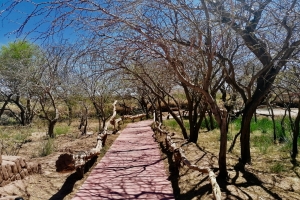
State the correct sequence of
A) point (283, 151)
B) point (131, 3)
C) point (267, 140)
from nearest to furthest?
point (131, 3) → point (283, 151) → point (267, 140)

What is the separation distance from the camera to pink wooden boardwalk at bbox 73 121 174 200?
207 inches

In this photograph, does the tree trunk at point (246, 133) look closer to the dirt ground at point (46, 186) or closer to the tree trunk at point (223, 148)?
the tree trunk at point (223, 148)

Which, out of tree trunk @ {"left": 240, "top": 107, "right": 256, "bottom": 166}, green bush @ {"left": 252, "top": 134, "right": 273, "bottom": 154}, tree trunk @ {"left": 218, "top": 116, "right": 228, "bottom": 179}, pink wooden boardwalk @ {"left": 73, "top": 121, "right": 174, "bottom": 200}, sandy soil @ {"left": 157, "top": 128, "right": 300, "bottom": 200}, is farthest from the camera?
green bush @ {"left": 252, "top": 134, "right": 273, "bottom": 154}

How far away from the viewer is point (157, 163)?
25.6ft

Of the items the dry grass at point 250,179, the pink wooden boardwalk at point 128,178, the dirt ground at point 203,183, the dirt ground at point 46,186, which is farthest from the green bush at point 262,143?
the dirt ground at point 46,186

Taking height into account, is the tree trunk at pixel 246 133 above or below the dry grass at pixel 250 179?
above

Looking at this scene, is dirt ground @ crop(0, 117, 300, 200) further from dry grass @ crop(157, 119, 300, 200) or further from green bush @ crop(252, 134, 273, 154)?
green bush @ crop(252, 134, 273, 154)

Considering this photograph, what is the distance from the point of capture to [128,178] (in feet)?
21.0

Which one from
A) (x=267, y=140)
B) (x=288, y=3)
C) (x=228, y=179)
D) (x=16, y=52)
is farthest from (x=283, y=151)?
(x=16, y=52)

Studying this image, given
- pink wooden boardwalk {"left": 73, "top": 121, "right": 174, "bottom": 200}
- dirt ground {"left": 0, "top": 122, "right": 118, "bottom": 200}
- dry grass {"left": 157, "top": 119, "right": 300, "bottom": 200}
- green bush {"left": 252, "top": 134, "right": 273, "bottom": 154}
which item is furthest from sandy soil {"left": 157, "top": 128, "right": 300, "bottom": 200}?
dirt ground {"left": 0, "top": 122, "right": 118, "bottom": 200}

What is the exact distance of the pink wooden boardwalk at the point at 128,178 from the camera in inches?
207

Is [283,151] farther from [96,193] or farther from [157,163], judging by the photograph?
[96,193]

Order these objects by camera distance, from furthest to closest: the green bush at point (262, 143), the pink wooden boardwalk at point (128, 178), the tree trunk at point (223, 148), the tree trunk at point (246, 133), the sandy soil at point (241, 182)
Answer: the green bush at point (262, 143)
the tree trunk at point (246, 133)
the tree trunk at point (223, 148)
the pink wooden boardwalk at point (128, 178)
the sandy soil at point (241, 182)

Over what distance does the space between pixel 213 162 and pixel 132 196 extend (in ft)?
9.03
